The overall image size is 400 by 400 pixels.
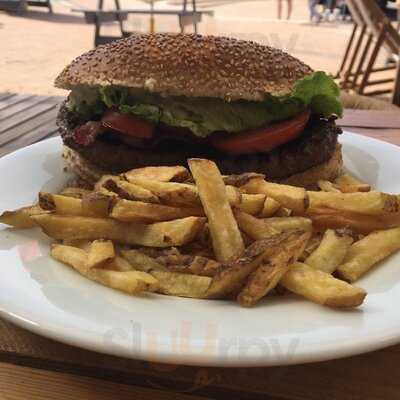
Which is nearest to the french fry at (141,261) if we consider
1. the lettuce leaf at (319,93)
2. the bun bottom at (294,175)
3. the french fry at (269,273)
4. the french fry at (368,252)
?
the french fry at (269,273)

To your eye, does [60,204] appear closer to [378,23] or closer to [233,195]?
[233,195]

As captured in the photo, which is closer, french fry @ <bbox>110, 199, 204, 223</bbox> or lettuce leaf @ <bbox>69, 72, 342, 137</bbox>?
french fry @ <bbox>110, 199, 204, 223</bbox>

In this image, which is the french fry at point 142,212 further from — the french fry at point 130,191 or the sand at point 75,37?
the sand at point 75,37

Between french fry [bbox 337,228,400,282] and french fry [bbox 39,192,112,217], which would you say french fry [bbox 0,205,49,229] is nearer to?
french fry [bbox 39,192,112,217]

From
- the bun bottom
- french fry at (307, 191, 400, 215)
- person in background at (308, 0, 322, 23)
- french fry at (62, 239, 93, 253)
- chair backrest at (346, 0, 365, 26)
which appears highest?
french fry at (307, 191, 400, 215)

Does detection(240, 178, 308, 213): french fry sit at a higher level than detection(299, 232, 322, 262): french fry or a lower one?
higher

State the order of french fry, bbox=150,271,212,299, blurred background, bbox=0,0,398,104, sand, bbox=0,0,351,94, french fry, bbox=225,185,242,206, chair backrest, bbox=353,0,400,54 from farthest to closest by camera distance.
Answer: blurred background, bbox=0,0,398,104 < sand, bbox=0,0,351,94 < chair backrest, bbox=353,0,400,54 < french fry, bbox=225,185,242,206 < french fry, bbox=150,271,212,299

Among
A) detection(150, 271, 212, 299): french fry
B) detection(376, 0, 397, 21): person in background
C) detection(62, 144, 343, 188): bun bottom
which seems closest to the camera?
detection(150, 271, 212, 299): french fry

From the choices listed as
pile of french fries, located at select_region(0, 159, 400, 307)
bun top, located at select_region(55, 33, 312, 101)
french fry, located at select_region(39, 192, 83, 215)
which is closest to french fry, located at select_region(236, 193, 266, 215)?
pile of french fries, located at select_region(0, 159, 400, 307)
